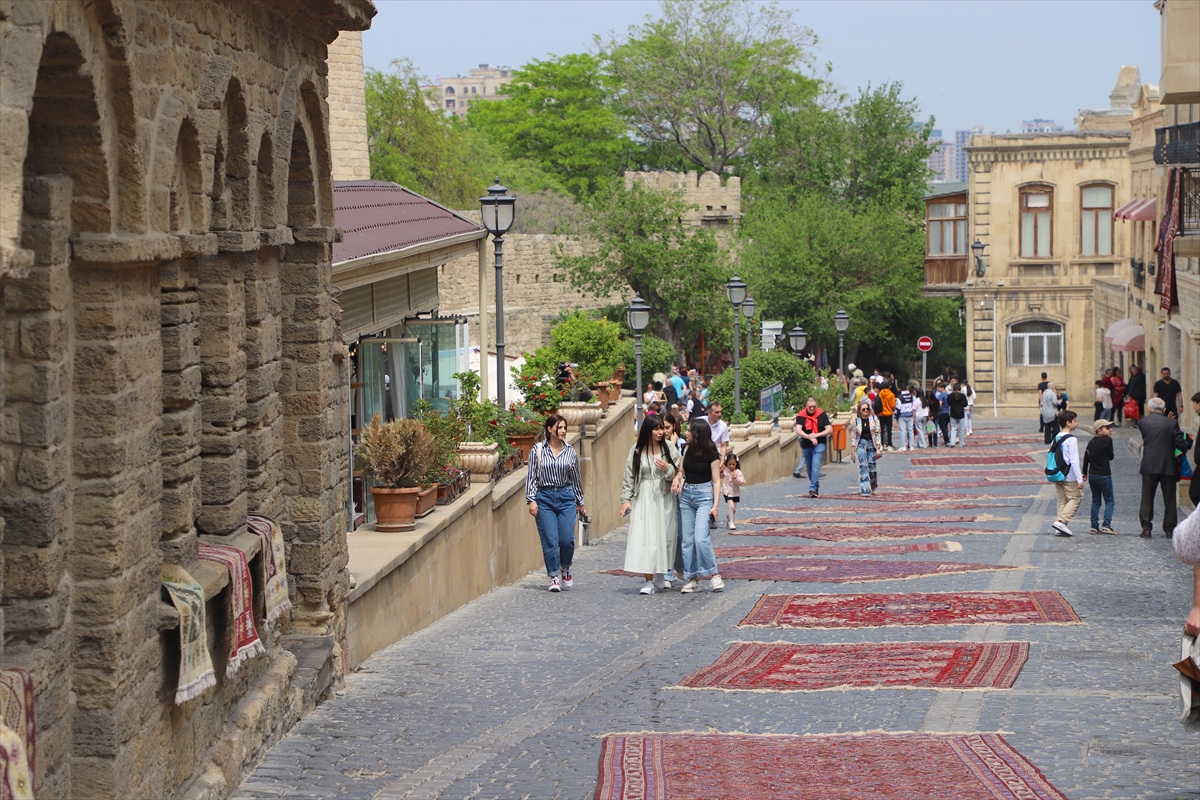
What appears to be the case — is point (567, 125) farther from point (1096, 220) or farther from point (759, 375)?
point (759, 375)

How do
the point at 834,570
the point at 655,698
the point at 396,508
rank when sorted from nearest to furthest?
the point at 655,698
the point at 396,508
the point at 834,570

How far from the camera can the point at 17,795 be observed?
14.5ft

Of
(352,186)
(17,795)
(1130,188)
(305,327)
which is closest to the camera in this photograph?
(17,795)

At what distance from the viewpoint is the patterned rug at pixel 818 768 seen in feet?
22.0

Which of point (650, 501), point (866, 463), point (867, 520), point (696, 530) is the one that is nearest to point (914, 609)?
point (696, 530)

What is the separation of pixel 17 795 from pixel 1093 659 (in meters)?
7.34

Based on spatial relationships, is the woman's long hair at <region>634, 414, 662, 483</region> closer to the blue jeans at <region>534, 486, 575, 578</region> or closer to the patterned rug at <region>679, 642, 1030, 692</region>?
the blue jeans at <region>534, 486, 575, 578</region>

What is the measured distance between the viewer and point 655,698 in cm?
898

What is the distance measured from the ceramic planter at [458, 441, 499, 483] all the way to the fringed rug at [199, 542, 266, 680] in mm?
7091

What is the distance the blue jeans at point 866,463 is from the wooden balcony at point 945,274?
30.4m

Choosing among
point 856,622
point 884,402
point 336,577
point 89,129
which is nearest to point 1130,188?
point 884,402

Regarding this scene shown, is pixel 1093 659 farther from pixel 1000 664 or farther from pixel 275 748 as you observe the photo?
pixel 275 748

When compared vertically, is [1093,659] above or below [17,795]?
below

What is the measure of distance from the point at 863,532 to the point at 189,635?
45.1 ft
